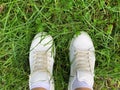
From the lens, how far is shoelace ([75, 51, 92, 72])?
2351 millimetres

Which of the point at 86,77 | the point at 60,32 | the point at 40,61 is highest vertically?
the point at 60,32

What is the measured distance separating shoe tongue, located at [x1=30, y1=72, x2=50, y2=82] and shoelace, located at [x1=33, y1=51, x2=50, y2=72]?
4cm

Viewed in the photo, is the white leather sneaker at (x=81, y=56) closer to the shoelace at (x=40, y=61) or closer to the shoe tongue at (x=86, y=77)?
the shoe tongue at (x=86, y=77)

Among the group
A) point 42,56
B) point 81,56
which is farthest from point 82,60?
point 42,56

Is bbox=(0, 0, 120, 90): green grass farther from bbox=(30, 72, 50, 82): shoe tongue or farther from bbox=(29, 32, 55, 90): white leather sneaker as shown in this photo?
bbox=(30, 72, 50, 82): shoe tongue

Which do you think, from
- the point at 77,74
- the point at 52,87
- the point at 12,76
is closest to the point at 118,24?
the point at 77,74

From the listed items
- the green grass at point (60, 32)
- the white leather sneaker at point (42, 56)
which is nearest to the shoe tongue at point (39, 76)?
the white leather sneaker at point (42, 56)

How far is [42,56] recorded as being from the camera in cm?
243

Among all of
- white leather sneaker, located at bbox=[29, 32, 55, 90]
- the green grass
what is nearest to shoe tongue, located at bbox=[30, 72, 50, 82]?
white leather sneaker, located at bbox=[29, 32, 55, 90]

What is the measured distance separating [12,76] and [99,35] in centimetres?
73

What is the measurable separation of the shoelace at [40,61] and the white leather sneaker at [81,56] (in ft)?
0.64

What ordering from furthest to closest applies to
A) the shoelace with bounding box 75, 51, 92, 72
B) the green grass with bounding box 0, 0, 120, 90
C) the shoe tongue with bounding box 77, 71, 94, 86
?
the green grass with bounding box 0, 0, 120, 90 → the shoelace with bounding box 75, 51, 92, 72 → the shoe tongue with bounding box 77, 71, 94, 86

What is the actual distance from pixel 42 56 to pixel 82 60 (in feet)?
0.98

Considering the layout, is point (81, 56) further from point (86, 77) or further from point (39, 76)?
point (39, 76)
